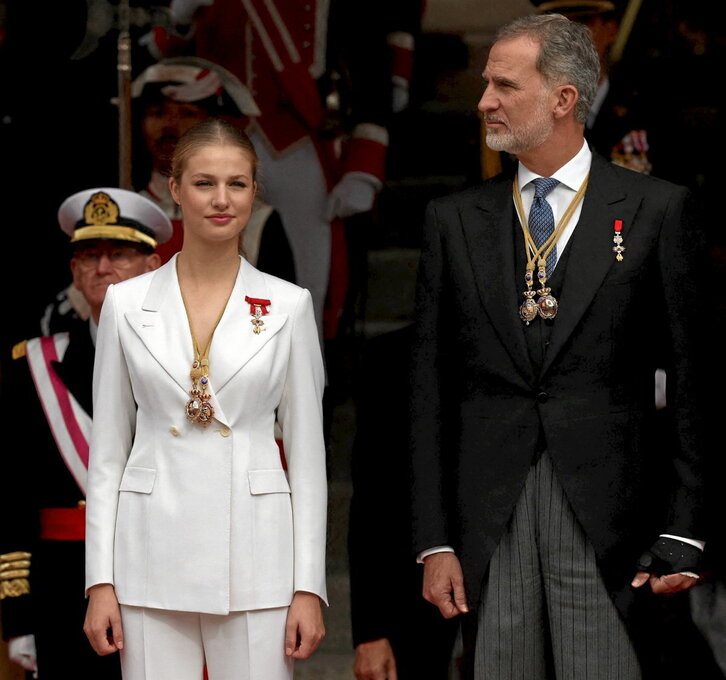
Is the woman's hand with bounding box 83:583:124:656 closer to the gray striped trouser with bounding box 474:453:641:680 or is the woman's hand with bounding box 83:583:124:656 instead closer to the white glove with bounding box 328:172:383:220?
the gray striped trouser with bounding box 474:453:641:680

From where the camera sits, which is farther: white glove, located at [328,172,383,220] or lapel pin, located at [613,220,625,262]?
white glove, located at [328,172,383,220]

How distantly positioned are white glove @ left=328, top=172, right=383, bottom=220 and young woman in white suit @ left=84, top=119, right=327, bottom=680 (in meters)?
1.80

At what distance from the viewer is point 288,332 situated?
2568 mm

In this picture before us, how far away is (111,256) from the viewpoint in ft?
11.7

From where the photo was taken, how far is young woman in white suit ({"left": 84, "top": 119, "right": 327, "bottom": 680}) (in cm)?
247

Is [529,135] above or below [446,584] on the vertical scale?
above

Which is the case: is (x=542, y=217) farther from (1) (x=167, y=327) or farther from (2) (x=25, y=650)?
(2) (x=25, y=650)

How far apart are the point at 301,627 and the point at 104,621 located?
0.32 m

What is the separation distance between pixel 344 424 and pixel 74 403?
46.4 inches

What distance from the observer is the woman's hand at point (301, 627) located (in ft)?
8.18

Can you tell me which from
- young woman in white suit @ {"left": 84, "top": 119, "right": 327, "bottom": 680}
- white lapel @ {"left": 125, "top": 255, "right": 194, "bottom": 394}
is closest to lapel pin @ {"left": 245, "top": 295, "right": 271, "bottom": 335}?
young woman in white suit @ {"left": 84, "top": 119, "right": 327, "bottom": 680}

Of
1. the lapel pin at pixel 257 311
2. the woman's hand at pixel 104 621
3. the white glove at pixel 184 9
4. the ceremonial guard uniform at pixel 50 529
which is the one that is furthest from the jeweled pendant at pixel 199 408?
the white glove at pixel 184 9

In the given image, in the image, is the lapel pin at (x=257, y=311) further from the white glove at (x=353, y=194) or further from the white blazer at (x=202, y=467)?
the white glove at (x=353, y=194)

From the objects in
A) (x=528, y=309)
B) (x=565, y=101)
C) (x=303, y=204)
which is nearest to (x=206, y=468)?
(x=528, y=309)
